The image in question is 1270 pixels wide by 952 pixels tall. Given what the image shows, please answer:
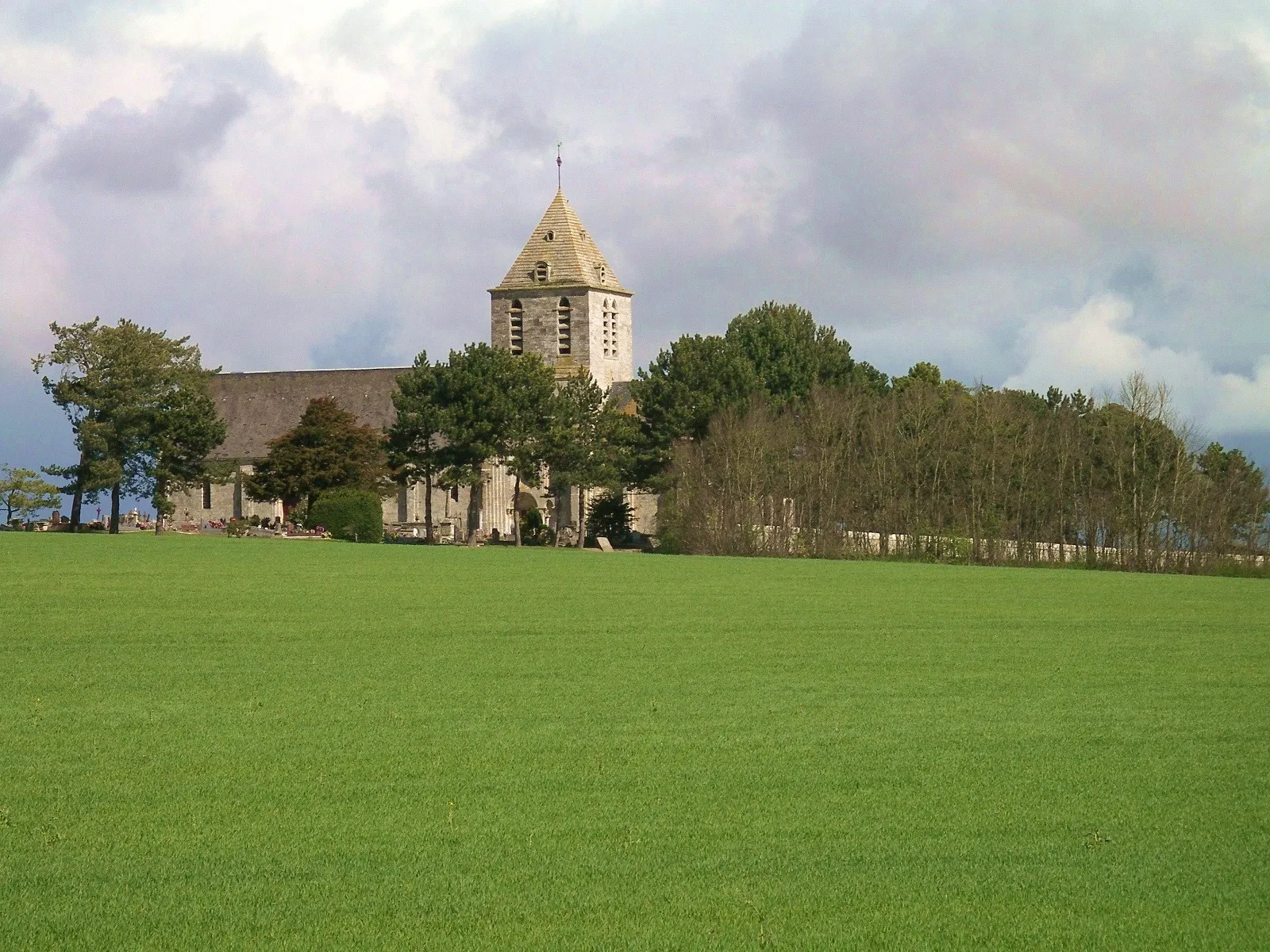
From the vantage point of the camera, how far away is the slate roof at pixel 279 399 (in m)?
97.6

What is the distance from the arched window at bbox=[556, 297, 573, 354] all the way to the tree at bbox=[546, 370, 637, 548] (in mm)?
16049

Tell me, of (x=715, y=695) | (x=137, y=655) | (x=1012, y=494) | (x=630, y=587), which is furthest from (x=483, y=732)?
(x=1012, y=494)

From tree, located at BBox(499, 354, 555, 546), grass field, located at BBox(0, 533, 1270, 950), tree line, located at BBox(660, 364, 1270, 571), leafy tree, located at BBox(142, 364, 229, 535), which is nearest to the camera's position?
grass field, located at BBox(0, 533, 1270, 950)

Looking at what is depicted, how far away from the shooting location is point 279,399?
328ft

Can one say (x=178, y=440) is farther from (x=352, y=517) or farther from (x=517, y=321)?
(x=517, y=321)

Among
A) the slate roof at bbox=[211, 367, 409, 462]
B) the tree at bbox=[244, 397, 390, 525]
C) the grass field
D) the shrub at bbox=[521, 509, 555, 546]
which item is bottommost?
the grass field

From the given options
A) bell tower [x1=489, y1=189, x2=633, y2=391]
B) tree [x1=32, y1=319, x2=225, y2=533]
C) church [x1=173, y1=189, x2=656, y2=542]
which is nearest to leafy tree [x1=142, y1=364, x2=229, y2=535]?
tree [x1=32, y1=319, x2=225, y2=533]

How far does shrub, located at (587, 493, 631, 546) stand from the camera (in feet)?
267

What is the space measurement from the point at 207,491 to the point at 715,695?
85288mm

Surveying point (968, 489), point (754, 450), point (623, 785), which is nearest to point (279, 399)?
point (754, 450)

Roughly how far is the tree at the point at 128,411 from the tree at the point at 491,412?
10732 mm

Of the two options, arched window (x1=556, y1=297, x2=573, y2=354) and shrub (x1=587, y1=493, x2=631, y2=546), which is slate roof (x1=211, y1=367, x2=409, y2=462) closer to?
arched window (x1=556, y1=297, x2=573, y2=354)

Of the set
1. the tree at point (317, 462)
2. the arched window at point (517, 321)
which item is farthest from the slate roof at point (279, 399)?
the tree at point (317, 462)

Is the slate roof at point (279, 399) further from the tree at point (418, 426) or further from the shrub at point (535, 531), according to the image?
the tree at point (418, 426)
